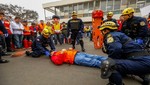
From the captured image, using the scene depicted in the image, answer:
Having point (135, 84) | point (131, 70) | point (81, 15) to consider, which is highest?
point (81, 15)

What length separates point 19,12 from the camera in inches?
1321

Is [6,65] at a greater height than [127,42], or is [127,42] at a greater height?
[127,42]

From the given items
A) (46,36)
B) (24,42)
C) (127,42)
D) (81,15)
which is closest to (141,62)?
(127,42)

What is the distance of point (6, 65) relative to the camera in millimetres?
5027

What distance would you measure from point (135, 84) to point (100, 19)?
4555mm

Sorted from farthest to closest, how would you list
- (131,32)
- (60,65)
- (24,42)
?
(24,42), (60,65), (131,32)

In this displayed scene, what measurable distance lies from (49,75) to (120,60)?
6.01 feet

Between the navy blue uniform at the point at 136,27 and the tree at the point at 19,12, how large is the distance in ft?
96.9

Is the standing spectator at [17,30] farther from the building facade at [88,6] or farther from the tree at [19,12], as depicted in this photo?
the tree at [19,12]

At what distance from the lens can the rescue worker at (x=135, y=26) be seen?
4156mm

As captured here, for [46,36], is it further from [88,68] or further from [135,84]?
[135,84]

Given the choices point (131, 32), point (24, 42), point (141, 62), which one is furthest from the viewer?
point (24, 42)

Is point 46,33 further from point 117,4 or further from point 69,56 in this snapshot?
point 117,4

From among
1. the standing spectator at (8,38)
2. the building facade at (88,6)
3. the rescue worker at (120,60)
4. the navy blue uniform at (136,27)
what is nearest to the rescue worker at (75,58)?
the navy blue uniform at (136,27)
